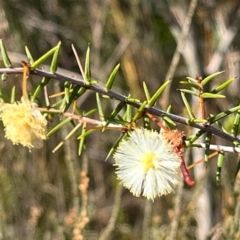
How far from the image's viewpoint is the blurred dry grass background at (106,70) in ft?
4.53

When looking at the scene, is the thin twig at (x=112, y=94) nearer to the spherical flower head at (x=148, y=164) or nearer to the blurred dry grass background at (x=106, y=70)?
the spherical flower head at (x=148, y=164)

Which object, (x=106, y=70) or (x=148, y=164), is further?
(x=106, y=70)

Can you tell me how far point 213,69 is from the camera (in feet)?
4.44

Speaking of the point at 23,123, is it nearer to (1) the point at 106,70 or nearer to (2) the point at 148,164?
(2) the point at 148,164

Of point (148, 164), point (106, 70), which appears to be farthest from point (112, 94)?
point (106, 70)

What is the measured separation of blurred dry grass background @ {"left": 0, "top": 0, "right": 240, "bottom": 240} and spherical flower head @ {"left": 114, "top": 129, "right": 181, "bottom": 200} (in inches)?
28.3

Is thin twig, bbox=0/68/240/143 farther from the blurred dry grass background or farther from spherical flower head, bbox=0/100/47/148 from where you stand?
the blurred dry grass background

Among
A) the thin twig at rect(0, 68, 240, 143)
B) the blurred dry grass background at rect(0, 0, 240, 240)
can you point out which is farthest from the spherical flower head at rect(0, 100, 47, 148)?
the blurred dry grass background at rect(0, 0, 240, 240)

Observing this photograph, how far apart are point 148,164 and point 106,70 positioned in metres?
1.34

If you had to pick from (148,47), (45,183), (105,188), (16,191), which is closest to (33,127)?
(16,191)

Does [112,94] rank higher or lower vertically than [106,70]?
lower

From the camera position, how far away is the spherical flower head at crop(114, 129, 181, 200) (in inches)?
17.7

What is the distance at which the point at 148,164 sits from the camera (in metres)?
0.46

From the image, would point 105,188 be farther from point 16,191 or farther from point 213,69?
point 213,69
